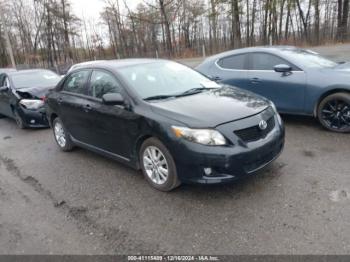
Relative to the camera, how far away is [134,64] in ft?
14.5

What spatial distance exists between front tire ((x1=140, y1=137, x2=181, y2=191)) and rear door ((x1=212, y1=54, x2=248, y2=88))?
3.24 meters

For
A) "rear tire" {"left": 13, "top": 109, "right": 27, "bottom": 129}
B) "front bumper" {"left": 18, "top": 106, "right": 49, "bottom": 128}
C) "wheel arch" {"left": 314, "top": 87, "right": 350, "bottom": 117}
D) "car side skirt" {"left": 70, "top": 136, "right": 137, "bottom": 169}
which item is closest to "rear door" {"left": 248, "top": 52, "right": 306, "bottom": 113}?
"wheel arch" {"left": 314, "top": 87, "right": 350, "bottom": 117}

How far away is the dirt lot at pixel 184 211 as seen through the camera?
2701 mm

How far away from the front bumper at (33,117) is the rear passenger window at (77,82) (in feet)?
8.64

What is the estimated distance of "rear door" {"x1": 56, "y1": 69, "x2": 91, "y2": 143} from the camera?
459cm

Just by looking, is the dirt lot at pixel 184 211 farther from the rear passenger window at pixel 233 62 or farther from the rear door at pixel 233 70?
the rear passenger window at pixel 233 62

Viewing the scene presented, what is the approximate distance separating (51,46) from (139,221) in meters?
44.7

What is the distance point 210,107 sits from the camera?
3.46 metres

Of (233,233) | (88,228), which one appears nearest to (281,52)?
(233,233)

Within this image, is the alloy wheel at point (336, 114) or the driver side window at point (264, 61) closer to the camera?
the alloy wheel at point (336, 114)

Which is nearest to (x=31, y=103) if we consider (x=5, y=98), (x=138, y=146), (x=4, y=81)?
(x=5, y=98)

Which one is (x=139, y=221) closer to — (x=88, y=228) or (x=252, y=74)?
(x=88, y=228)

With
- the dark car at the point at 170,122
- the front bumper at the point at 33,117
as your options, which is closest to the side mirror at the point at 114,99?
the dark car at the point at 170,122

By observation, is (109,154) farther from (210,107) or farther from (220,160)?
(220,160)
